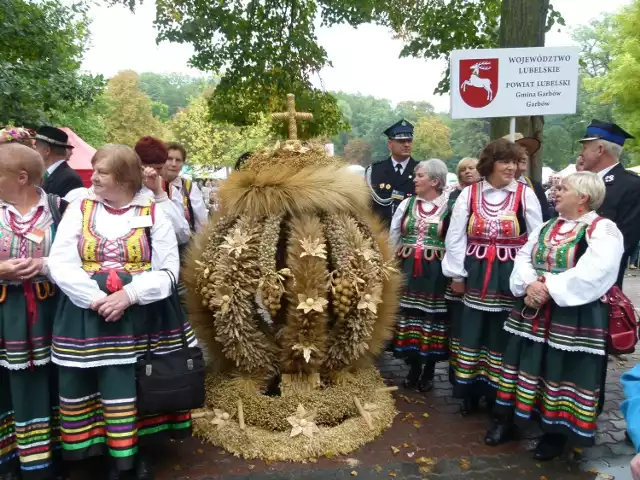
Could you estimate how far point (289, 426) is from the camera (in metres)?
3.67

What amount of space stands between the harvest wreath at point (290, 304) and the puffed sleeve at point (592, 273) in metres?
1.18

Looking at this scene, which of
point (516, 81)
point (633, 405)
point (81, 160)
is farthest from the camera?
point (81, 160)

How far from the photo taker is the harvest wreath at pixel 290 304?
11.5ft

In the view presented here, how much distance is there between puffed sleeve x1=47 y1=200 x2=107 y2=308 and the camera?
9.30 feet

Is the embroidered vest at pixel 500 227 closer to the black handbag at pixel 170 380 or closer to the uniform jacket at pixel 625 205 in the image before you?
the uniform jacket at pixel 625 205

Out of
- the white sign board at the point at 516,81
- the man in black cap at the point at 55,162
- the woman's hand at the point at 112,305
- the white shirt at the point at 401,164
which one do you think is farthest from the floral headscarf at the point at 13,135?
the white sign board at the point at 516,81

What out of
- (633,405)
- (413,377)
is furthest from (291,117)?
(633,405)

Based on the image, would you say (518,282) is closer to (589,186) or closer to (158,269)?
(589,186)

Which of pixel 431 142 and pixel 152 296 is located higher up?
pixel 431 142

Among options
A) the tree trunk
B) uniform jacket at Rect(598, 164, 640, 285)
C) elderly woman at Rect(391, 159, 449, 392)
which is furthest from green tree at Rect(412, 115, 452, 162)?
uniform jacket at Rect(598, 164, 640, 285)

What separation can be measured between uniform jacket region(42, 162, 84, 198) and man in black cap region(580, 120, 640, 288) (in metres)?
4.06

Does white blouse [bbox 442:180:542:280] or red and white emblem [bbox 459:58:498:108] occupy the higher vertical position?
red and white emblem [bbox 459:58:498:108]

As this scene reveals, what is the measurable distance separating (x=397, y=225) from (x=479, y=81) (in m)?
1.91

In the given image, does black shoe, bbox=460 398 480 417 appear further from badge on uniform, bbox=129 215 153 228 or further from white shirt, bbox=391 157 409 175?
badge on uniform, bbox=129 215 153 228
